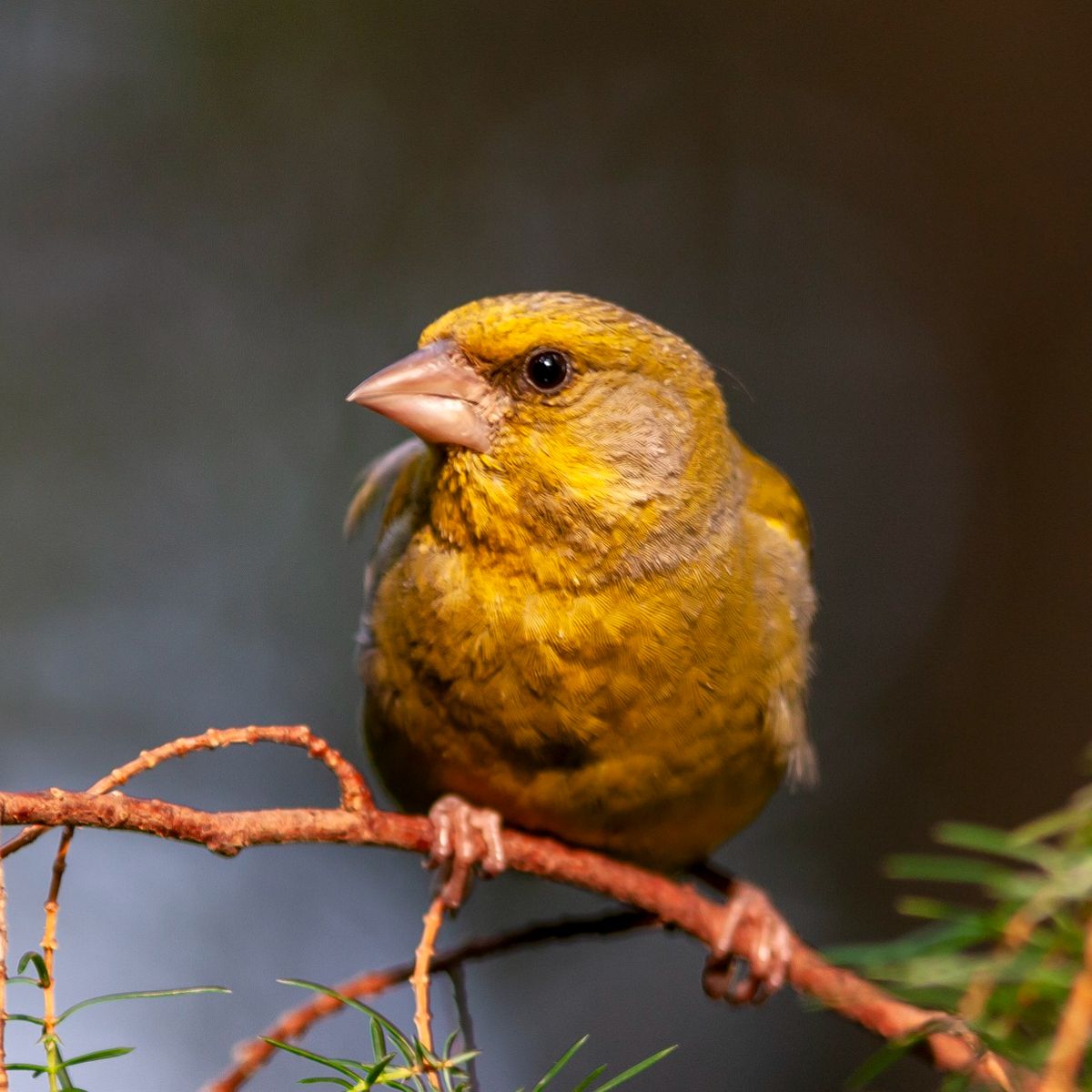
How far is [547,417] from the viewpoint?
2818mm

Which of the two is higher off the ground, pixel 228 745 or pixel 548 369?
pixel 548 369

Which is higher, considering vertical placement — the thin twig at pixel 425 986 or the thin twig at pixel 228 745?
the thin twig at pixel 228 745

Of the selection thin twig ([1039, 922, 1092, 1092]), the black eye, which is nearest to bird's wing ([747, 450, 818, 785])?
the black eye

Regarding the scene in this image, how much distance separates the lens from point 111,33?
7098 millimetres

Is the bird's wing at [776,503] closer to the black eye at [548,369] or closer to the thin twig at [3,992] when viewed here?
the black eye at [548,369]

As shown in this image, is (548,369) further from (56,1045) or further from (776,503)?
(56,1045)

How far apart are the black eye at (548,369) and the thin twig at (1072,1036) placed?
5.54 feet

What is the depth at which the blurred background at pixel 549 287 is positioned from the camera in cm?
651

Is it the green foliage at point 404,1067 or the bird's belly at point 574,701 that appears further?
the bird's belly at point 574,701

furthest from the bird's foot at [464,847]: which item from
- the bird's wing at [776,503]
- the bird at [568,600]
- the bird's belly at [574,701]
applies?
the bird's wing at [776,503]

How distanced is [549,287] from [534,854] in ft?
17.1

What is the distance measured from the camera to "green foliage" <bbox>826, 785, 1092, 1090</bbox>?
1647mm

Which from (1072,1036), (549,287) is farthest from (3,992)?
(549,287)

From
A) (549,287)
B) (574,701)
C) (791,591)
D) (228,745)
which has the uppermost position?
(549,287)
